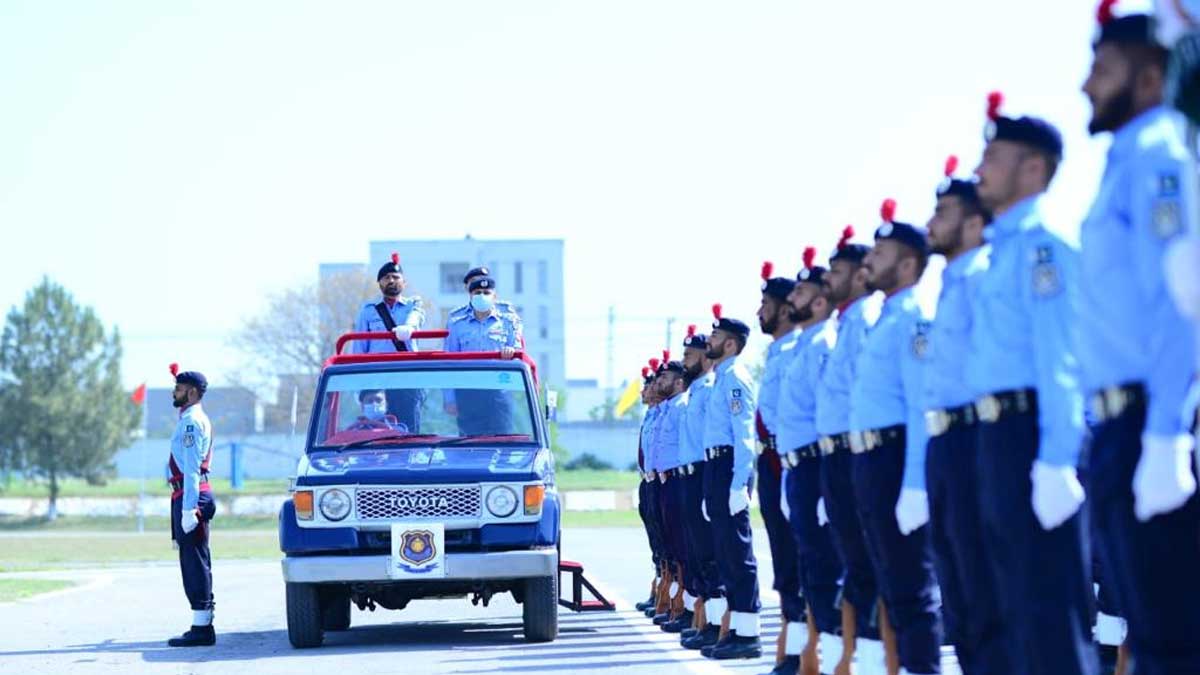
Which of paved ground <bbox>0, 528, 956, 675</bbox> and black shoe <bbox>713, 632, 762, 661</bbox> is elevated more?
black shoe <bbox>713, 632, 762, 661</bbox>

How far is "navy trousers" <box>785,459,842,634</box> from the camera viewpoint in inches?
373

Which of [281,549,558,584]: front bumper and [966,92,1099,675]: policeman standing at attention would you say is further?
[281,549,558,584]: front bumper

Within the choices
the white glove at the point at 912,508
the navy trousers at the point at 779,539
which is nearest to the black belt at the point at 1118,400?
the white glove at the point at 912,508

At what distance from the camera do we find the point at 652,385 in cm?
1786

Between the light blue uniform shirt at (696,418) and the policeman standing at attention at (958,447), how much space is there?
582cm

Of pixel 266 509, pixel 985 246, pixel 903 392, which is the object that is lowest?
pixel 266 509

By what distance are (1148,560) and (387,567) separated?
8869 mm

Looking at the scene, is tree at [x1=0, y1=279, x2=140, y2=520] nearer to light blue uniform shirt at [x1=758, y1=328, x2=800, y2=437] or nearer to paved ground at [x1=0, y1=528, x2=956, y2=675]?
paved ground at [x1=0, y1=528, x2=956, y2=675]

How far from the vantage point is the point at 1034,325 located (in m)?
6.06

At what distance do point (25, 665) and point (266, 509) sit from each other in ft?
165

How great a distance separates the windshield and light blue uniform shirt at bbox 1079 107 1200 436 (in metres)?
9.43

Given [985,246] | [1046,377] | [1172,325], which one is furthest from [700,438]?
[1172,325]

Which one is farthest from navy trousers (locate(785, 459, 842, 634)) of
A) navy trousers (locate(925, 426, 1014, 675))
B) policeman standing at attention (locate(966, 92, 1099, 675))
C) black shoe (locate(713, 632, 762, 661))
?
policeman standing at attention (locate(966, 92, 1099, 675))

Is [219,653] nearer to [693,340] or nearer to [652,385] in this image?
[693,340]
